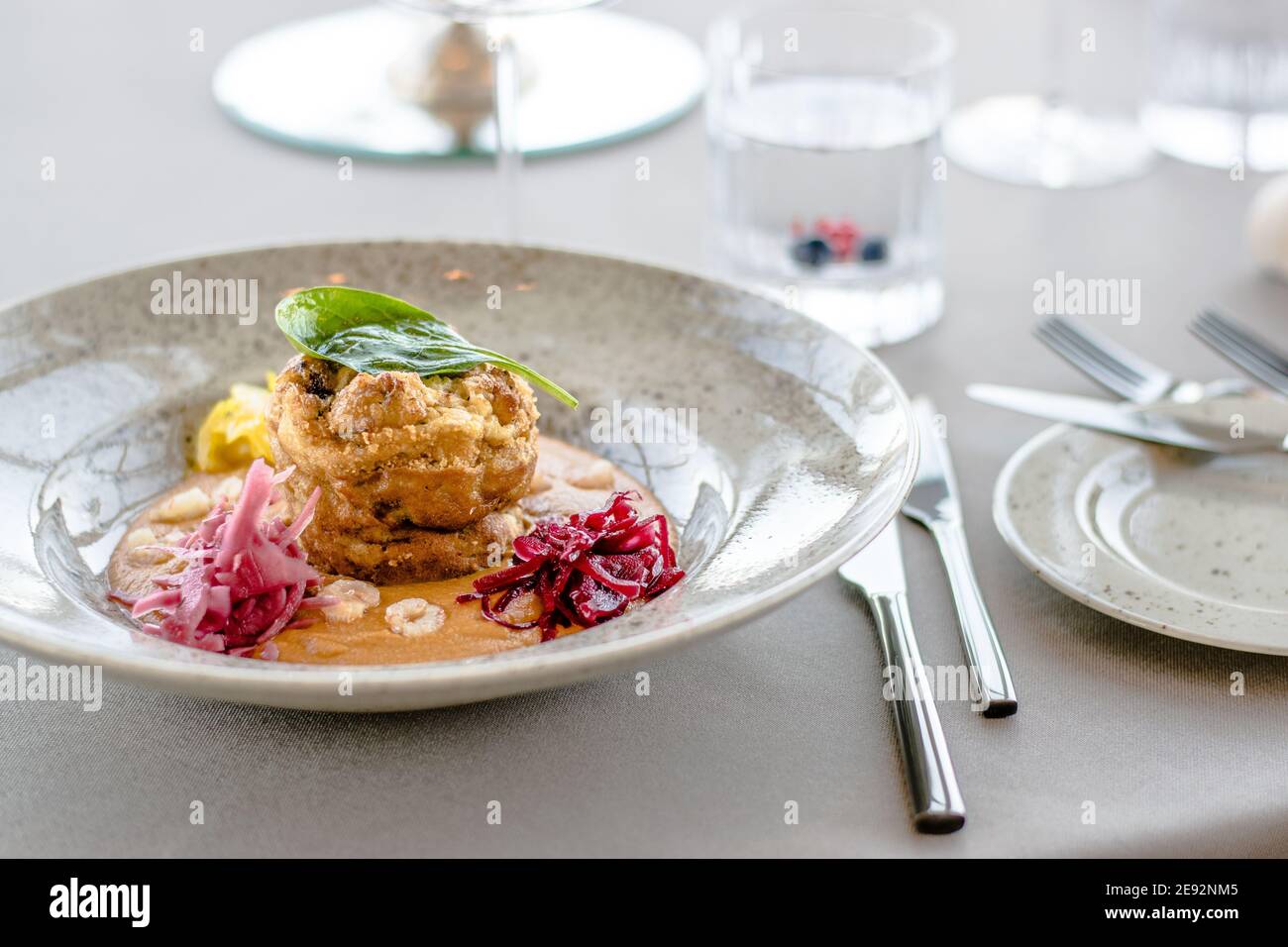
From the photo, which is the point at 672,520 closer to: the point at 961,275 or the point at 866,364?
the point at 866,364

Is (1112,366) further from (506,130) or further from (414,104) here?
(414,104)

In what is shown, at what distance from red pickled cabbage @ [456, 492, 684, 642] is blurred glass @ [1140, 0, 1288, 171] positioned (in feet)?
6.52

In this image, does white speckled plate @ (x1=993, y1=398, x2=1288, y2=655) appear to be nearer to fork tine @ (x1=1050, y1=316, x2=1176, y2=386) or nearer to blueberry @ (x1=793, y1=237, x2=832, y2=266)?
fork tine @ (x1=1050, y1=316, x2=1176, y2=386)

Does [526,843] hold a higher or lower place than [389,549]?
lower

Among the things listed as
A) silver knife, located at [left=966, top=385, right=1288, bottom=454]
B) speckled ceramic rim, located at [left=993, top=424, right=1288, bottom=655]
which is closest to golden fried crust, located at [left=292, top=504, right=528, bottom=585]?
speckled ceramic rim, located at [left=993, top=424, right=1288, bottom=655]

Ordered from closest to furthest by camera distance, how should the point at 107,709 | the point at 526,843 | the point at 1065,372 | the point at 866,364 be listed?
the point at 526,843 < the point at 107,709 < the point at 866,364 < the point at 1065,372

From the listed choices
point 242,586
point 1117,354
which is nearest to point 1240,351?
point 1117,354

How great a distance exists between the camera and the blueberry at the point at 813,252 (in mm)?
2377

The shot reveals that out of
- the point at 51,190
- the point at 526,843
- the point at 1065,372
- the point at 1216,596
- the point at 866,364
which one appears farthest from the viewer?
the point at 51,190

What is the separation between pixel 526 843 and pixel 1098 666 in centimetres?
65

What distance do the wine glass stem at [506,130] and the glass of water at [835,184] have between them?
33 cm

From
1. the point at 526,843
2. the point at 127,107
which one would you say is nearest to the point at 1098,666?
the point at 526,843

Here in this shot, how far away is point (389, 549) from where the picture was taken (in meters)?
1.57

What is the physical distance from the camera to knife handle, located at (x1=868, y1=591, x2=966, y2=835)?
1346mm
